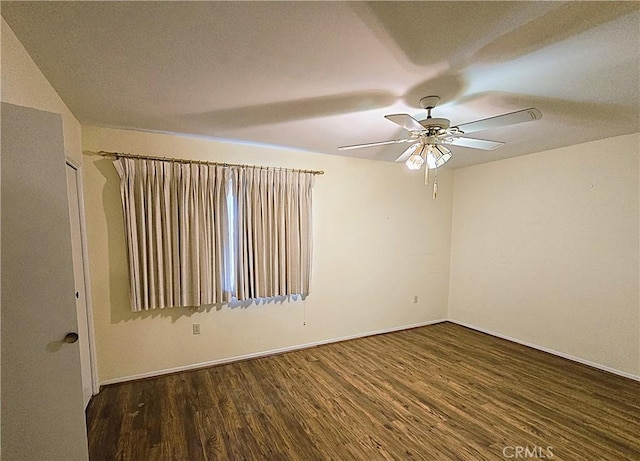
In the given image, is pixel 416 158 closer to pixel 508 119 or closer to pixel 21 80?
pixel 508 119

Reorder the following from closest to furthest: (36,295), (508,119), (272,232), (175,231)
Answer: (36,295)
(508,119)
(175,231)
(272,232)

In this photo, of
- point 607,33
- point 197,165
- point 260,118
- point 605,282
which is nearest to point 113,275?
point 197,165

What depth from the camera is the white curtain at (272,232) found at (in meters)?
3.27

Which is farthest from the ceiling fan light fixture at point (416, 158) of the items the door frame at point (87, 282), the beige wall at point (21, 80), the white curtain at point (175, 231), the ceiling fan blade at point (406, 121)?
the door frame at point (87, 282)

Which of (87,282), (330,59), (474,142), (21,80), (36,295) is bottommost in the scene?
(87,282)

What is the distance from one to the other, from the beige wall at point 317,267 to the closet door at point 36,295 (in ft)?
5.61

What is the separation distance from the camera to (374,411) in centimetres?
246

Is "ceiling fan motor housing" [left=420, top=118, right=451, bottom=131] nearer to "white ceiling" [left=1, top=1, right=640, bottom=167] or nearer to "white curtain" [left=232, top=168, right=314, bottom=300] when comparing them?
→ "white ceiling" [left=1, top=1, right=640, bottom=167]

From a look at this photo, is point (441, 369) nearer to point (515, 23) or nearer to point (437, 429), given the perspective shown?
point (437, 429)

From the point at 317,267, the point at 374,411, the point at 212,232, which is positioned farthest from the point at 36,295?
the point at 317,267

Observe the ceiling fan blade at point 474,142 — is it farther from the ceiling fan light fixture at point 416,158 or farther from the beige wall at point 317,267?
the beige wall at point 317,267

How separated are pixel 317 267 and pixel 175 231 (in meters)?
1.76

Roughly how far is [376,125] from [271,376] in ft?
8.93

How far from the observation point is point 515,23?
4.33 feet
